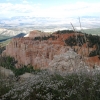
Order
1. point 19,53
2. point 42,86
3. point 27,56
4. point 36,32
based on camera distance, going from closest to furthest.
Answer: point 42,86 → point 27,56 → point 19,53 → point 36,32

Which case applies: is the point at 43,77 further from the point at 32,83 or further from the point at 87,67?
the point at 87,67

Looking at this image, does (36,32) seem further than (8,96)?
Yes

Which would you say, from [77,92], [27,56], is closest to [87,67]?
[77,92]

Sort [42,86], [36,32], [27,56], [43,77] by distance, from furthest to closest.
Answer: [36,32] → [27,56] → [43,77] → [42,86]

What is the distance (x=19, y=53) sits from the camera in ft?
201

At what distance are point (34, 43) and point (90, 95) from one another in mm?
52847

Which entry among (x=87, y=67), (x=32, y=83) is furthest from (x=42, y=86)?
(x=87, y=67)

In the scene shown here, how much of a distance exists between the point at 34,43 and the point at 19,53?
743 centimetres

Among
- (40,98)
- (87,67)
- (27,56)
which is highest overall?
(87,67)

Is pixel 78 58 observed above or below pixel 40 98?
above

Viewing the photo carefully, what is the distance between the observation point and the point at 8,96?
3.94 metres

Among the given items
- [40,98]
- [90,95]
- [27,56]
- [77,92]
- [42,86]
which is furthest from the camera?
[27,56]

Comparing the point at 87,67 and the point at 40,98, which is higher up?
the point at 87,67

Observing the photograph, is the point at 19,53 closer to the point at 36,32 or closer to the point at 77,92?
the point at 36,32
